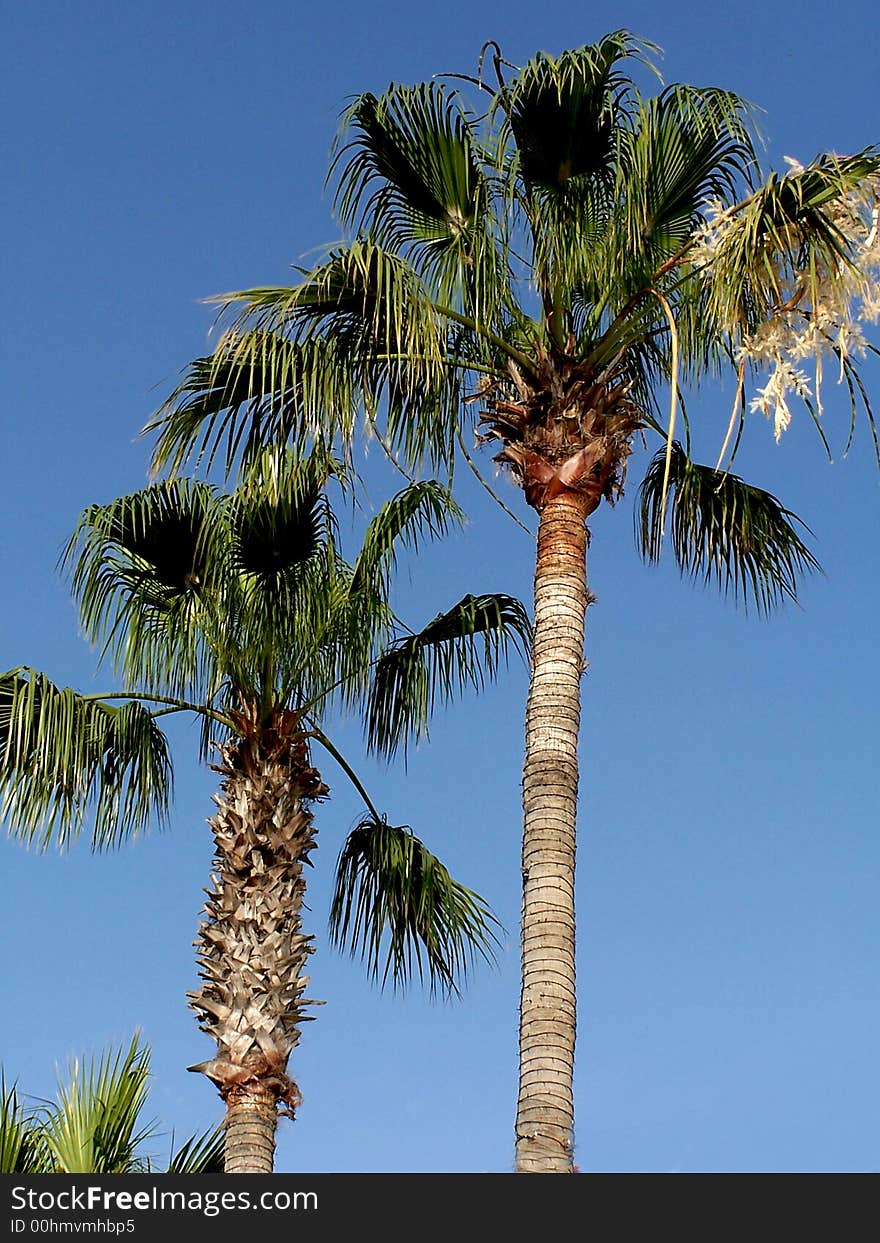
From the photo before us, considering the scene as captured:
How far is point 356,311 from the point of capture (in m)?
10.2

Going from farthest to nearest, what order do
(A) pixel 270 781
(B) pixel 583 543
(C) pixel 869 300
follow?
(A) pixel 270 781 → (B) pixel 583 543 → (C) pixel 869 300

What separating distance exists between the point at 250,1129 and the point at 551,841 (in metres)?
3.18

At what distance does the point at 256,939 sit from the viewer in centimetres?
1171

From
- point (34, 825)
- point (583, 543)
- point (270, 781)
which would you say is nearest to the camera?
point (583, 543)

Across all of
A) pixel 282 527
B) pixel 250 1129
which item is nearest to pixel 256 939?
pixel 250 1129

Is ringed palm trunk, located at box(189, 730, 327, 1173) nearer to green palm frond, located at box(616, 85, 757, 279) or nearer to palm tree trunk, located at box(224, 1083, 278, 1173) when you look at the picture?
palm tree trunk, located at box(224, 1083, 278, 1173)

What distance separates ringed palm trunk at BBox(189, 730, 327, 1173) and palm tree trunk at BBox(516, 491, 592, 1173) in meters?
2.79

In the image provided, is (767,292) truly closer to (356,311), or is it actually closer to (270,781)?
(356,311)

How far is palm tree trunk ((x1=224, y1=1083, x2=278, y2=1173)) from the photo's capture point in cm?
1106

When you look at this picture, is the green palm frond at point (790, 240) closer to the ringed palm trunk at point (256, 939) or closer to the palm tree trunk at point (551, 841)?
the palm tree trunk at point (551, 841)

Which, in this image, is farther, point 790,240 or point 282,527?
point 282,527

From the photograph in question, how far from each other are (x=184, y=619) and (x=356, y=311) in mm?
2787

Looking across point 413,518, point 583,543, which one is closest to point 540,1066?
point 583,543

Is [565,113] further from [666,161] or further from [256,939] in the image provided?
[256,939]
